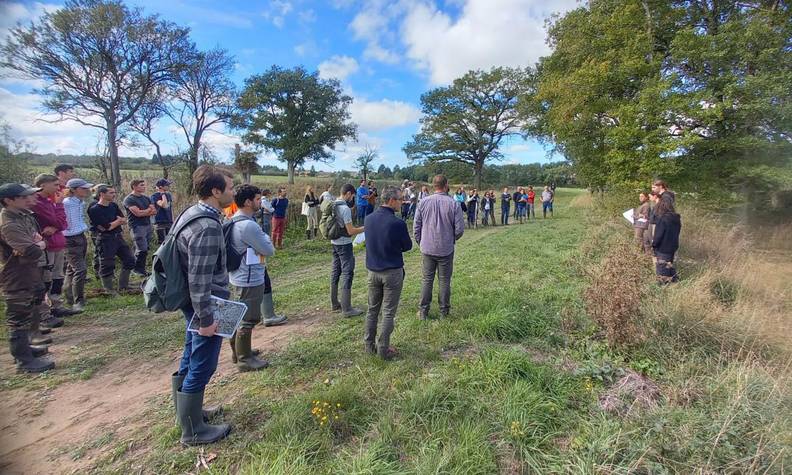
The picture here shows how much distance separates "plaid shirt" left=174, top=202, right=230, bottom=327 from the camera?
8.40 feet

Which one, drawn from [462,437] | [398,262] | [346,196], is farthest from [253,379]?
[346,196]

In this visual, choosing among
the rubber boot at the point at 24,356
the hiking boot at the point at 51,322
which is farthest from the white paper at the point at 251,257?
the hiking boot at the point at 51,322

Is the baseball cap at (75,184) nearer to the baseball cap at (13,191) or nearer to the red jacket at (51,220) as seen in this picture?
the red jacket at (51,220)

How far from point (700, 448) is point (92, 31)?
26671 millimetres

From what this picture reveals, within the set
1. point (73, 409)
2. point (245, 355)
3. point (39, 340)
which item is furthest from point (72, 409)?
point (39, 340)

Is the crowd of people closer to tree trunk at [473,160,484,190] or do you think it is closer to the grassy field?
the grassy field

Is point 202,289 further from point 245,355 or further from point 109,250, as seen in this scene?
point 109,250

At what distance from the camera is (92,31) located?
60.0 feet

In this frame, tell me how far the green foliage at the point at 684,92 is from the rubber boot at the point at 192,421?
49.1ft

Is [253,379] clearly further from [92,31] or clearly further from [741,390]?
[92,31]

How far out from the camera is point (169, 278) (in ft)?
8.64

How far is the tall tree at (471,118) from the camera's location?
42.4 m

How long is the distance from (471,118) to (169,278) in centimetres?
4519

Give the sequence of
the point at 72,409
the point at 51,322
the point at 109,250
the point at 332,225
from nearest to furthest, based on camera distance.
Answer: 1. the point at 72,409
2. the point at 332,225
3. the point at 51,322
4. the point at 109,250
